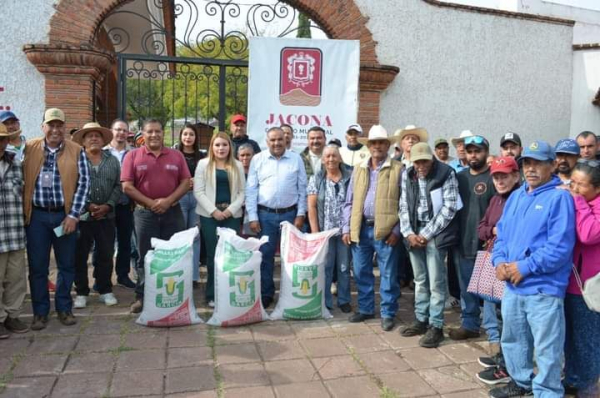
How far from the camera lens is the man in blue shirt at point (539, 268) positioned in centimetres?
273

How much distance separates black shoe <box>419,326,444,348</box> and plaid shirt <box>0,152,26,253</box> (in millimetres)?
3444

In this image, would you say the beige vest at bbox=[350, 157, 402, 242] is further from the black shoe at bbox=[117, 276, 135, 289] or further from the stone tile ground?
the black shoe at bbox=[117, 276, 135, 289]

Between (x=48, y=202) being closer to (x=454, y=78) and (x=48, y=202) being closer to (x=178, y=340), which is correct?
(x=178, y=340)

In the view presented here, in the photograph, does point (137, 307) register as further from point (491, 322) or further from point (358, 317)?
point (491, 322)

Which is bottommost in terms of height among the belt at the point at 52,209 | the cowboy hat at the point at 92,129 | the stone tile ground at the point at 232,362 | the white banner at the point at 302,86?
the stone tile ground at the point at 232,362

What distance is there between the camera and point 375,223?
13.8ft

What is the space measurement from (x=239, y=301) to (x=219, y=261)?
1.28 feet

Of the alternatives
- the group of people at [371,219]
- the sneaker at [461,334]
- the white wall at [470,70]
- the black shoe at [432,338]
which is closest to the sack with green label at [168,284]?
the group of people at [371,219]

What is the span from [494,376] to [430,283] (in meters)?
0.88

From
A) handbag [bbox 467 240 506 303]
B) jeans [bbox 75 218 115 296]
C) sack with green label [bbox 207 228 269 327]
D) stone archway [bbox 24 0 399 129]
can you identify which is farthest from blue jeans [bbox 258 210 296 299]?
stone archway [bbox 24 0 399 129]

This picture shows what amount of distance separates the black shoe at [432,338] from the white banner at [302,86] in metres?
3.56

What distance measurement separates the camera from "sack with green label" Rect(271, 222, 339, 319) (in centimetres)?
434

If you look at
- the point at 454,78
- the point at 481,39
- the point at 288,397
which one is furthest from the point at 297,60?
the point at 288,397

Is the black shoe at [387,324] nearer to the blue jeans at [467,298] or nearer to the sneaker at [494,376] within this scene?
the blue jeans at [467,298]
